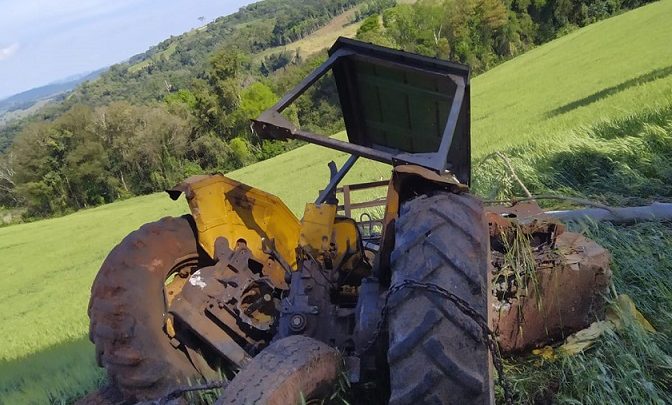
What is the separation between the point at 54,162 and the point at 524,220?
56.4 m

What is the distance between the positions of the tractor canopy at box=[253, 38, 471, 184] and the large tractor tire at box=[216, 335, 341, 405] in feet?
3.43

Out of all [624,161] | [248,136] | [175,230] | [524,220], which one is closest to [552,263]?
[524,220]

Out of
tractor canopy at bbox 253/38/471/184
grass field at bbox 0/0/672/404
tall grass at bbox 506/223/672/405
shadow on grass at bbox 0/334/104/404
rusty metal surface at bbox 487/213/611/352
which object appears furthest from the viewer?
shadow on grass at bbox 0/334/104/404

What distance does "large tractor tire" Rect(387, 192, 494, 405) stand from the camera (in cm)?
198

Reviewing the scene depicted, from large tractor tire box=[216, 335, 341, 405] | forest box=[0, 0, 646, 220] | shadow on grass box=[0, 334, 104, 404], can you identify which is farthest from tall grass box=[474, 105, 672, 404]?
forest box=[0, 0, 646, 220]

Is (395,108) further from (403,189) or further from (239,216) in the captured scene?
(403,189)

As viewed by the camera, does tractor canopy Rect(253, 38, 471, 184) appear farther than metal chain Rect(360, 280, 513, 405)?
Yes

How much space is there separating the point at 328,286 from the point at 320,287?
62 mm

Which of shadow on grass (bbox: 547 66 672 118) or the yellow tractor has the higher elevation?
the yellow tractor

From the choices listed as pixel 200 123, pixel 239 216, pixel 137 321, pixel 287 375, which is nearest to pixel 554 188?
pixel 239 216

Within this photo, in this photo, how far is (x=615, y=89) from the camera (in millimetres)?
18062

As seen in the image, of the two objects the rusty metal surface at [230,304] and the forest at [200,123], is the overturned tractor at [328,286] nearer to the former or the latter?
the rusty metal surface at [230,304]

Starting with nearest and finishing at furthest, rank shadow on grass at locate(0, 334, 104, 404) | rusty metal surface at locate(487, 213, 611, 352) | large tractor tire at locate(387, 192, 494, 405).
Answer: large tractor tire at locate(387, 192, 494, 405)
rusty metal surface at locate(487, 213, 611, 352)
shadow on grass at locate(0, 334, 104, 404)

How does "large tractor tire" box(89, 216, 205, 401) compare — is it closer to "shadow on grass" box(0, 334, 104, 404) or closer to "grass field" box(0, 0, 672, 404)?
"grass field" box(0, 0, 672, 404)
